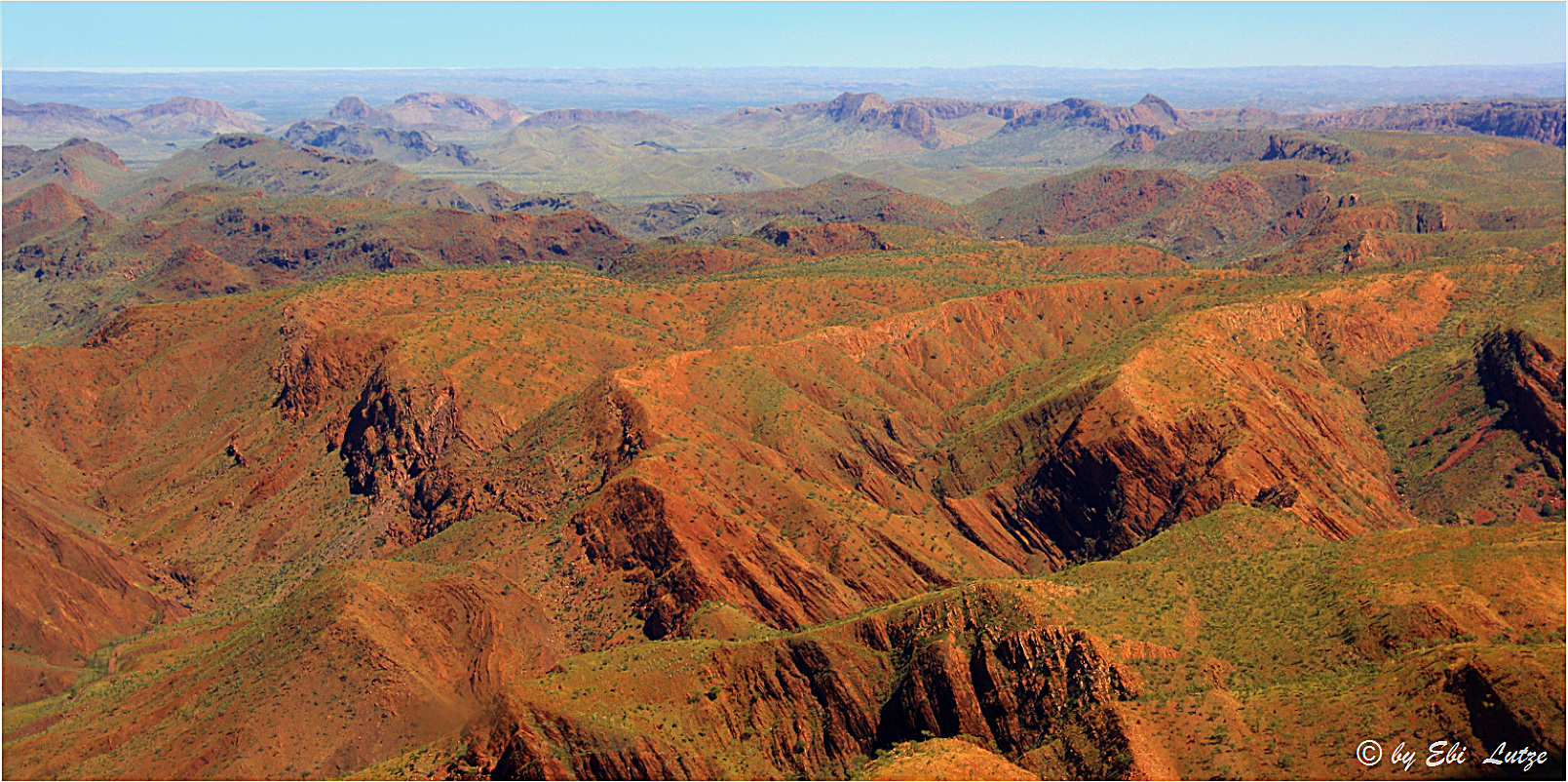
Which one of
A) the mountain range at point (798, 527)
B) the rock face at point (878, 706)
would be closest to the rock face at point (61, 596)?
the mountain range at point (798, 527)

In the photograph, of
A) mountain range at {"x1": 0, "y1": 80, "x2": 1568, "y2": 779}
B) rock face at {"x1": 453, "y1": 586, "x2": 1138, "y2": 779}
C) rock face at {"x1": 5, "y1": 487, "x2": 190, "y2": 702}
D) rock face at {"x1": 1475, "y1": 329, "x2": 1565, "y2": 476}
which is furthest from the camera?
rock face at {"x1": 1475, "y1": 329, "x2": 1565, "y2": 476}

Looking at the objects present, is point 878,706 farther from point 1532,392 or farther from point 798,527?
point 1532,392

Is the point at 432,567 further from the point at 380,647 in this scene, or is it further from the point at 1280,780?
the point at 1280,780

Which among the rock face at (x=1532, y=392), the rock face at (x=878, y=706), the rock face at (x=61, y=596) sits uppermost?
the rock face at (x=1532, y=392)

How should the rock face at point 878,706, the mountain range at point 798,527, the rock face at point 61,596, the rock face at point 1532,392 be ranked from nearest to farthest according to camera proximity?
1. the rock face at point 878,706
2. the mountain range at point 798,527
3. the rock face at point 61,596
4. the rock face at point 1532,392

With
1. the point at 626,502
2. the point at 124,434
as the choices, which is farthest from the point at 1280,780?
the point at 124,434

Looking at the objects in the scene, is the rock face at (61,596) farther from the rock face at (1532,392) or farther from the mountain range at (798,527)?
the rock face at (1532,392)

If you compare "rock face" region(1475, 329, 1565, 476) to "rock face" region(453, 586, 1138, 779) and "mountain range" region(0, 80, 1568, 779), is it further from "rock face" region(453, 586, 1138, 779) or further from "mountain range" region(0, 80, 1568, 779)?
"rock face" region(453, 586, 1138, 779)

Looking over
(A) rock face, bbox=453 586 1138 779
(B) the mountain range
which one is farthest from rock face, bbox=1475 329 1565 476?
(A) rock face, bbox=453 586 1138 779

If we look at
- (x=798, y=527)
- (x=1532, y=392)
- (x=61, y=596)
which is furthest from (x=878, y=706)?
(x=1532, y=392)

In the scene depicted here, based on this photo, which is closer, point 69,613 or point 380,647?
point 380,647

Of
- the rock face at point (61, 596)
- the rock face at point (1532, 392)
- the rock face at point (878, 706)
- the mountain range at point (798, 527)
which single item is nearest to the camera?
the rock face at point (878, 706)
